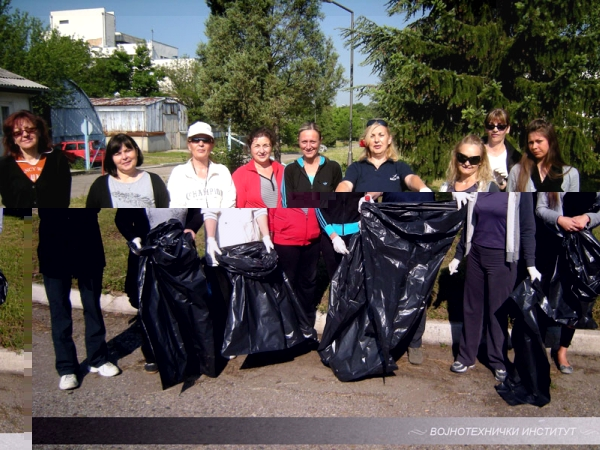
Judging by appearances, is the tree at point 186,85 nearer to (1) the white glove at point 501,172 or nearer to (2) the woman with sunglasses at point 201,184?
(2) the woman with sunglasses at point 201,184

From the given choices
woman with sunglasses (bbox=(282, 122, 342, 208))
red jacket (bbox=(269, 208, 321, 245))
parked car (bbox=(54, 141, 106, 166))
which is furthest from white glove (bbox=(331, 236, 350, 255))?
parked car (bbox=(54, 141, 106, 166))

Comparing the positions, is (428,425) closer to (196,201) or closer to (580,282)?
(580,282)

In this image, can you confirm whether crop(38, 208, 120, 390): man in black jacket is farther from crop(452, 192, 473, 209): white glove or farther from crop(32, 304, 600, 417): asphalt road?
crop(452, 192, 473, 209): white glove

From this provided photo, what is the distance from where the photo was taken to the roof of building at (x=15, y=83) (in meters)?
1.94

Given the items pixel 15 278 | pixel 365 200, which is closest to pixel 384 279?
pixel 365 200

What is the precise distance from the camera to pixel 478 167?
2146mm

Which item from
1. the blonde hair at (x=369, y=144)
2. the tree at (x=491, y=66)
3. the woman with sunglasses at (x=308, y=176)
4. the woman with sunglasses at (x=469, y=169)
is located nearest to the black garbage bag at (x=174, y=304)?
the woman with sunglasses at (x=308, y=176)

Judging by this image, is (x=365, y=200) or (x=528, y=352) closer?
(x=365, y=200)

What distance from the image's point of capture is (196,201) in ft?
7.22

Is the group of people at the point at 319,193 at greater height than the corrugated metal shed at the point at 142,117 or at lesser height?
lesser

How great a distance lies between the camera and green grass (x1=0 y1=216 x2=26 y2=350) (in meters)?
2.29

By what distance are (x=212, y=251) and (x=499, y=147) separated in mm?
1323

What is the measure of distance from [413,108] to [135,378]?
5.80ft

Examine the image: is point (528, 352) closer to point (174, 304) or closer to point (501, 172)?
point (501, 172)
